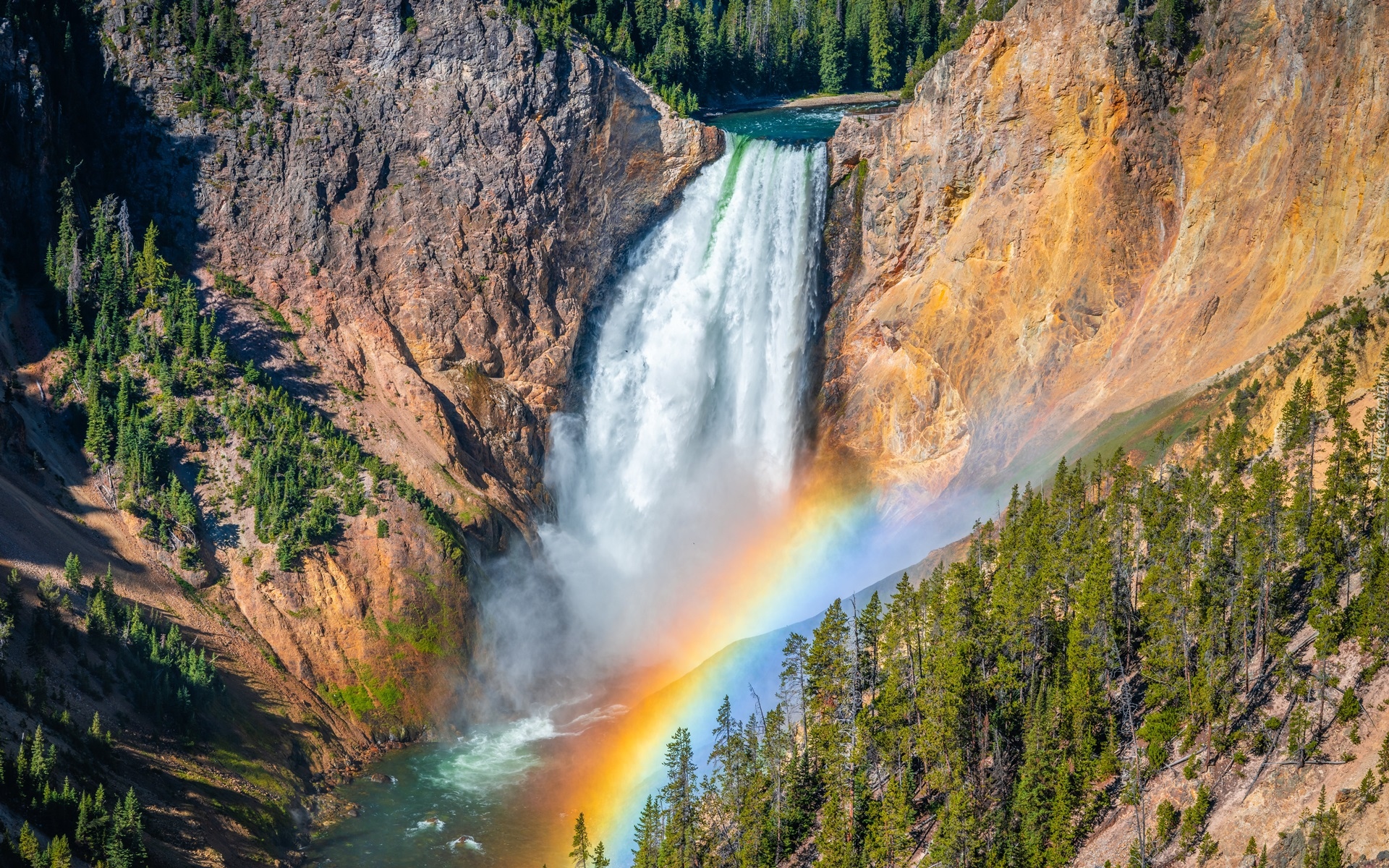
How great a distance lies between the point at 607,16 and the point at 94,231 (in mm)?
41736

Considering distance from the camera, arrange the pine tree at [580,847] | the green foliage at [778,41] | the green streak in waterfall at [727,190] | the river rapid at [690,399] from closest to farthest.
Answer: the pine tree at [580,847] < the river rapid at [690,399] < the green streak in waterfall at [727,190] < the green foliage at [778,41]

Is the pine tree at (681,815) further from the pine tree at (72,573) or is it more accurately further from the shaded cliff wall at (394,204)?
the pine tree at (72,573)

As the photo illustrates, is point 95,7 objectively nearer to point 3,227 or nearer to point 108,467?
point 3,227

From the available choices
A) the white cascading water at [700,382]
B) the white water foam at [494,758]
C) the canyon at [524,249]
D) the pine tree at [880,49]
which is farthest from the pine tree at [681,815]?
the pine tree at [880,49]

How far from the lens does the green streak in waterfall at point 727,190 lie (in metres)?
93.4

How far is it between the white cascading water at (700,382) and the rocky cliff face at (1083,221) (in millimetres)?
3453

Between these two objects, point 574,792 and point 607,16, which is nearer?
point 574,792

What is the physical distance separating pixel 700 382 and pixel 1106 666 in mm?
41867

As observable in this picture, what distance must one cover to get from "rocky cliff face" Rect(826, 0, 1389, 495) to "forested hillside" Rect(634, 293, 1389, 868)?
314 inches

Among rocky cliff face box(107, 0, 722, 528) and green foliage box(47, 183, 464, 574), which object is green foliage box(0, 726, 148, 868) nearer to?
green foliage box(47, 183, 464, 574)

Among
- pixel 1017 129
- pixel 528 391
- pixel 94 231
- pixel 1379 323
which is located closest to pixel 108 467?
pixel 94 231

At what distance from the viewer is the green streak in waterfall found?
3679 inches

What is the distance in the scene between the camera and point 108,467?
75750mm

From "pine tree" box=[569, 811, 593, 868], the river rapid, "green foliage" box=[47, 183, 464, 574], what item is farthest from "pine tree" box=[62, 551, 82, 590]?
"pine tree" box=[569, 811, 593, 868]
